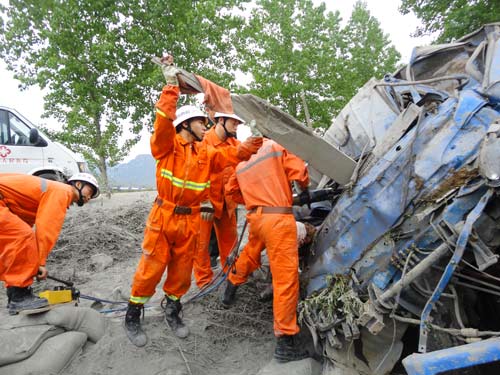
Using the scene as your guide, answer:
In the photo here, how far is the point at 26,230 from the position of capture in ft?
10.2

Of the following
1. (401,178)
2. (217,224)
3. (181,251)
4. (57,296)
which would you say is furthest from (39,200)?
(401,178)

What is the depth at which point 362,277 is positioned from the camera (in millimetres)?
2578

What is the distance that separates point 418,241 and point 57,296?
3000 millimetres

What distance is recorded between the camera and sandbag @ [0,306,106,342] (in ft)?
9.84

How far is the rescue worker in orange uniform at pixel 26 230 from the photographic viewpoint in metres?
3.04

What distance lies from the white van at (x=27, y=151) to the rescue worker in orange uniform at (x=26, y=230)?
13.5ft

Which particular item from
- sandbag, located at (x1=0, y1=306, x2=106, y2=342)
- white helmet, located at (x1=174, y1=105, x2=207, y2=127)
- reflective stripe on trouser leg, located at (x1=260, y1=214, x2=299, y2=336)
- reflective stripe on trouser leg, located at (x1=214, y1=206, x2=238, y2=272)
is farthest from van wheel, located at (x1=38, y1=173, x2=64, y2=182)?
reflective stripe on trouser leg, located at (x1=260, y1=214, x2=299, y2=336)

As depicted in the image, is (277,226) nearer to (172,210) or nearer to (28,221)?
(172,210)

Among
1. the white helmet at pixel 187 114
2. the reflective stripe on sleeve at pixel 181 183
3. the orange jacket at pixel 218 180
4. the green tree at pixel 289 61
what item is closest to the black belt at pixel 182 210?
the reflective stripe on sleeve at pixel 181 183

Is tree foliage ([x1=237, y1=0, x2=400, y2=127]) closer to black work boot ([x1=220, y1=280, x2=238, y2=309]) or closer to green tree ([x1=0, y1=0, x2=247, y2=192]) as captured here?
green tree ([x1=0, y1=0, x2=247, y2=192])

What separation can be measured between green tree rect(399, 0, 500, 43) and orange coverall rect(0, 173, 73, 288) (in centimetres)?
1144

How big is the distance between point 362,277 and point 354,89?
11.7 meters

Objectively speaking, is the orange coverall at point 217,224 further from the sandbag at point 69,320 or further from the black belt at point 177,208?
the sandbag at point 69,320

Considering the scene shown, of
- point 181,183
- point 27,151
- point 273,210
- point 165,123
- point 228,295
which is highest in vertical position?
point 165,123
